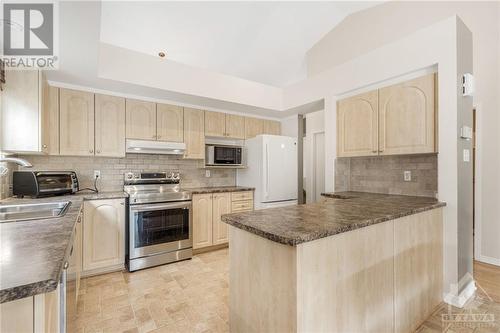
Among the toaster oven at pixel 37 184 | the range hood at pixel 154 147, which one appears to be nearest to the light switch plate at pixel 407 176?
the range hood at pixel 154 147

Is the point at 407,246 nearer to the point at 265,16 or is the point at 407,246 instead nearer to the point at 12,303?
the point at 12,303

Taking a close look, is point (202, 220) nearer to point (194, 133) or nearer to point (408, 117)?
point (194, 133)

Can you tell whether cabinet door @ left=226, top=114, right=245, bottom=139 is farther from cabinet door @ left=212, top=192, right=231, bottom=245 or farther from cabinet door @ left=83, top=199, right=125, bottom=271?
cabinet door @ left=83, top=199, right=125, bottom=271

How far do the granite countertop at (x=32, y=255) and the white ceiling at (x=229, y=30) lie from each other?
8.35 feet

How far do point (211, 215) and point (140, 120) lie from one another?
1.66 metres

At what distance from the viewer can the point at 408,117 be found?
93.7 inches

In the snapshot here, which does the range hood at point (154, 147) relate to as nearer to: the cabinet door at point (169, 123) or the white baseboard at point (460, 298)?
the cabinet door at point (169, 123)

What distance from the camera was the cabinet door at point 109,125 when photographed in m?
3.01

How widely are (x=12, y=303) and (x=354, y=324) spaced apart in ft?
4.86

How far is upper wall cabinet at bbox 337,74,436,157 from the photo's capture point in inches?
89.0

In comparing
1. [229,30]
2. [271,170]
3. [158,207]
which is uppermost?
[229,30]

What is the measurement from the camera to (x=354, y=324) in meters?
1.31

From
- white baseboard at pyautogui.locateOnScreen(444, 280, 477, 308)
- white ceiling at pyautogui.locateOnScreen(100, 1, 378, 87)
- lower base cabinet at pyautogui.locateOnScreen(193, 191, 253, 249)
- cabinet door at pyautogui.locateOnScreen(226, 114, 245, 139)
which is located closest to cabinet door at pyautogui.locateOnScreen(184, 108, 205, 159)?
cabinet door at pyautogui.locateOnScreen(226, 114, 245, 139)

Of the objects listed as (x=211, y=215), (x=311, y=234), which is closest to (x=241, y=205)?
(x=211, y=215)
